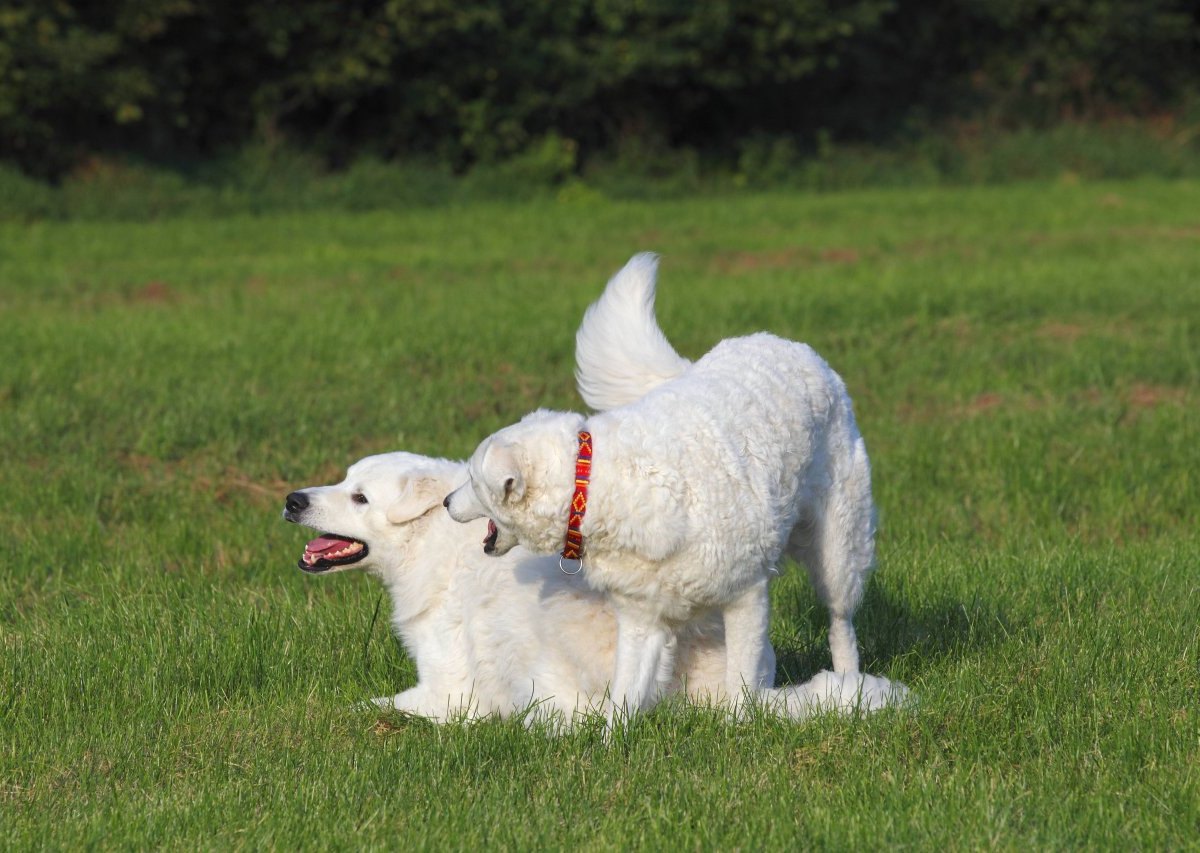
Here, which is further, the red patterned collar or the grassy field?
the red patterned collar

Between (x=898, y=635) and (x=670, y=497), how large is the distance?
175 cm

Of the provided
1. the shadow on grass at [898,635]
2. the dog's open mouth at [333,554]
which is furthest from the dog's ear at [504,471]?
the shadow on grass at [898,635]

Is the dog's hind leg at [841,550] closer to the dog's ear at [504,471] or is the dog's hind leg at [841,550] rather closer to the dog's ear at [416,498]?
the dog's ear at [504,471]

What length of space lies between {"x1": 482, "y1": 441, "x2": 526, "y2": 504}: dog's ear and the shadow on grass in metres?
1.50

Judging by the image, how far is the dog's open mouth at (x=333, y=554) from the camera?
5.98 metres

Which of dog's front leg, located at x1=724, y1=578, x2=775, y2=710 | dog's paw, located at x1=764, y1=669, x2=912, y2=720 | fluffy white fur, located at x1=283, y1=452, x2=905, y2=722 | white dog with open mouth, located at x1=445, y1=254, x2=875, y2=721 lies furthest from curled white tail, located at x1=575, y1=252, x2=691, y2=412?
dog's paw, located at x1=764, y1=669, x2=912, y2=720

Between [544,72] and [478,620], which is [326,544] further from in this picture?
[544,72]

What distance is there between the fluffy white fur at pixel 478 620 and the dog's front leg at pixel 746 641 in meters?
0.07

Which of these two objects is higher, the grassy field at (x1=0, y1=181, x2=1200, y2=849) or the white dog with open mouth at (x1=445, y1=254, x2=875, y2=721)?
the white dog with open mouth at (x1=445, y1=254, x2=875, y2=721)

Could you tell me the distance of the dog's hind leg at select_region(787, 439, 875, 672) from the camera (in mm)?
5520

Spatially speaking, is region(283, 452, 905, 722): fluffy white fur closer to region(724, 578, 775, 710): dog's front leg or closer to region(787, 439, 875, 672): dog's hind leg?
region(724, 578, 775, 710): dog's front leg

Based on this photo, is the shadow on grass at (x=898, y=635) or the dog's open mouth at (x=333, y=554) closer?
the shadow on grass at (x=898, y=635)

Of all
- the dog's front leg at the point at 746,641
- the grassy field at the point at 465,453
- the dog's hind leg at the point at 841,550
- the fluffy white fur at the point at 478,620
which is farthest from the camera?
the dog's hind leg at the point at 841,550

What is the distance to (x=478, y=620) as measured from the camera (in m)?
5.56
